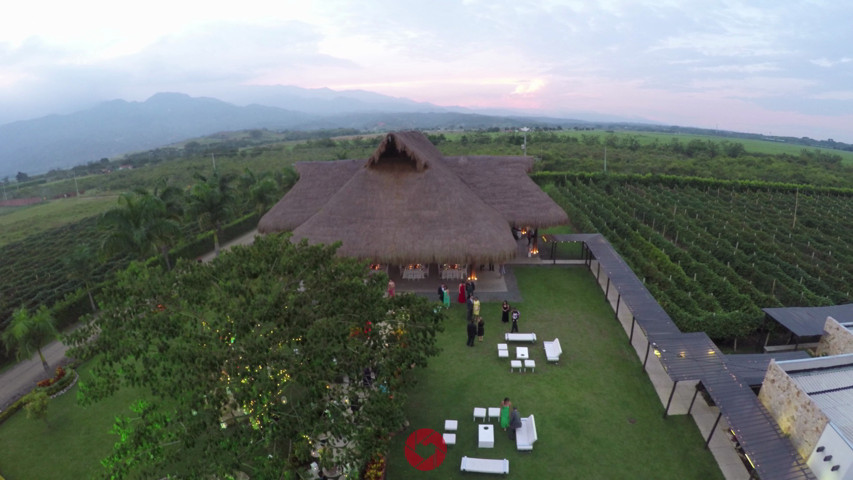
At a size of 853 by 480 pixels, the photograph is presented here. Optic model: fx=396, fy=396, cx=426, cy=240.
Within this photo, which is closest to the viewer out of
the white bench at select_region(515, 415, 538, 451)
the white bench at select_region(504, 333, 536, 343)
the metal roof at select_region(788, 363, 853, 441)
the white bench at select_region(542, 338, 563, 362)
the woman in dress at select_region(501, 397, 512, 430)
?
the metal roof at select_region(788, 363, 853, 441)

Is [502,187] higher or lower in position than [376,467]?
higher

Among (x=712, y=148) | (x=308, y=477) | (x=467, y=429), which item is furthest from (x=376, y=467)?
(x=712, y=148)

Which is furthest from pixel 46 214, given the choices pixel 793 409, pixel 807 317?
pixel 807 317

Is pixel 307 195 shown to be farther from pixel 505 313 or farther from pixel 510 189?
pixel 505 313

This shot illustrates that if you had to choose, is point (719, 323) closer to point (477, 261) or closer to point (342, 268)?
point (477, 261)

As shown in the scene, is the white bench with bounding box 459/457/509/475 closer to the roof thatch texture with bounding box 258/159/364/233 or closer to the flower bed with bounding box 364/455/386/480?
the flower bed with bounding box 364/455/386/480

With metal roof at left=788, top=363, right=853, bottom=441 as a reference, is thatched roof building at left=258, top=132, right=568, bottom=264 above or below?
above

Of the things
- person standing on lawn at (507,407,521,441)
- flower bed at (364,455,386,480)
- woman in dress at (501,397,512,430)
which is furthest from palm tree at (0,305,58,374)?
person standing on lawn at (507,407,521,441)

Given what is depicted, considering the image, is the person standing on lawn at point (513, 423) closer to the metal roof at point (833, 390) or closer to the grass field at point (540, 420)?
the grass field at point (540, 420)
